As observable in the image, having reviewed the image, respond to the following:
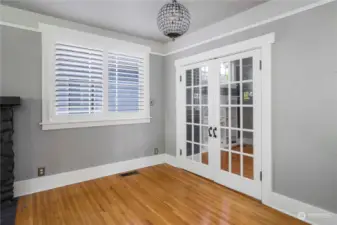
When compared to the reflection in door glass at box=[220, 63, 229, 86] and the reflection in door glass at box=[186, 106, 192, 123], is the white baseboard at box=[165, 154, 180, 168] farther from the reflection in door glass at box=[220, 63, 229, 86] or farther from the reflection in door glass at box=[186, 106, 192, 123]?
the reflection in door glass at box=[220, 63, 229, 86]

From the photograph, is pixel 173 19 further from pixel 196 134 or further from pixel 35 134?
pixel 35 134

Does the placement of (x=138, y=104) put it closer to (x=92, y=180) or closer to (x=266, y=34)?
(x=92, y=180)

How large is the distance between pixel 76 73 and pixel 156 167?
7.76 ft

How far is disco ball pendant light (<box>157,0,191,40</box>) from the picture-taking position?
1902 millimetres

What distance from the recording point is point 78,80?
316cm

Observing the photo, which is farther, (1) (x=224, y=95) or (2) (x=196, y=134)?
(2) (x=196, y=134)

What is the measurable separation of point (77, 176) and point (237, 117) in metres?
2.78

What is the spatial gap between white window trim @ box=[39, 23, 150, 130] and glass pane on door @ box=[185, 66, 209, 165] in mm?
907

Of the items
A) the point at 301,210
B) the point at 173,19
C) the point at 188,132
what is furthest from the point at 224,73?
the point at 301,210

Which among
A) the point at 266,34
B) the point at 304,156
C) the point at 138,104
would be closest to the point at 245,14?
the point at 266,34

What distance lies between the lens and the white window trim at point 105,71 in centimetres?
290

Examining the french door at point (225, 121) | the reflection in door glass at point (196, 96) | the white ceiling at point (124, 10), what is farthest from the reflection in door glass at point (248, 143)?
the white ceiling at point (124, 10)

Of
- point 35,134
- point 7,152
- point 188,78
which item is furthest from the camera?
point 188,78

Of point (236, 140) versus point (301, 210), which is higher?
point (236, 140)
